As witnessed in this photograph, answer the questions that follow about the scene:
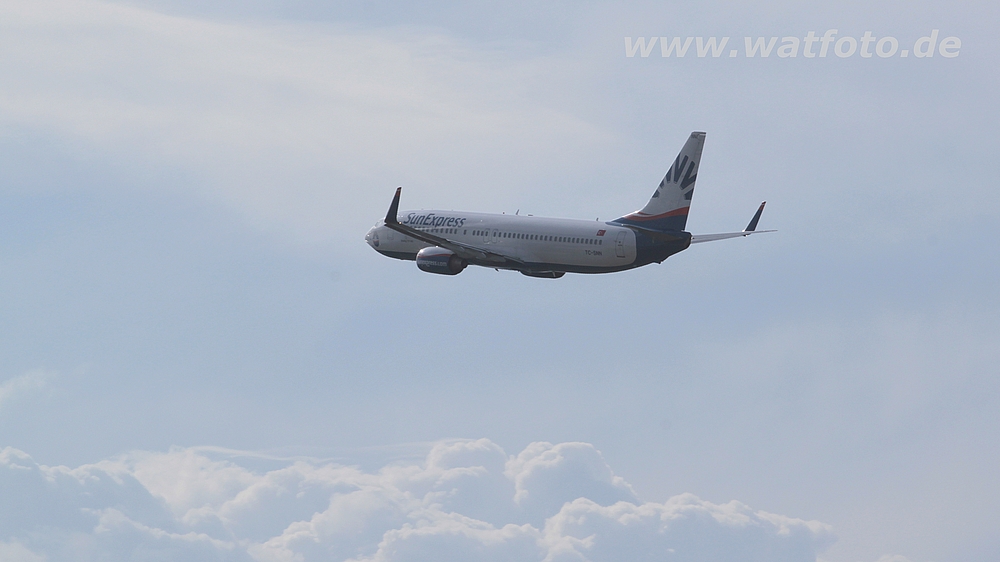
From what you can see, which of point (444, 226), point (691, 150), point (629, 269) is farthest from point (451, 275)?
point (691, 150)

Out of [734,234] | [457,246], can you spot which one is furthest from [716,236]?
[457,246]

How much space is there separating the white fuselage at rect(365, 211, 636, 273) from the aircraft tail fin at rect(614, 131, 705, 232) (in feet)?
8.74

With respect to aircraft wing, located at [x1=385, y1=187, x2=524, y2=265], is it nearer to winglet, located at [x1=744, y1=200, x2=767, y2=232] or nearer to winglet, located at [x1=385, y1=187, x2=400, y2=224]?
winglet, located at [x1=385, y1=187, x2=400, y2=224]

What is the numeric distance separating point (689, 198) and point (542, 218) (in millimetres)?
12794

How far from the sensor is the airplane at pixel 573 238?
385 feet

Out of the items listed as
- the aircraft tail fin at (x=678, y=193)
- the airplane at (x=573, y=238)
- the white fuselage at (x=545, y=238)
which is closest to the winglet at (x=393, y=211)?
the airplane at (x=573, y=238)

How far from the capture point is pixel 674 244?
117125 mm

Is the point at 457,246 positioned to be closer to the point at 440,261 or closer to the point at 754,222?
the point at 440,261

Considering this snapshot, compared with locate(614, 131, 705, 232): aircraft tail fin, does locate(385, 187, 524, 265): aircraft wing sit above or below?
below

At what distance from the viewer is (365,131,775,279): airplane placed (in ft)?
385

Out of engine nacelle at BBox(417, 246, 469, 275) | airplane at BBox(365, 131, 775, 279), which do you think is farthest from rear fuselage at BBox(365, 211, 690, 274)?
engine nacelle at BBox(417, 246, 469, 275)

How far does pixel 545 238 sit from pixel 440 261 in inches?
398

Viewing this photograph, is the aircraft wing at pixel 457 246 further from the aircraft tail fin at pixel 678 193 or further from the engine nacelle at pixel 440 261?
the aircraft tail fin at pixel 678 193

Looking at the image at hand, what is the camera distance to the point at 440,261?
406 ft
